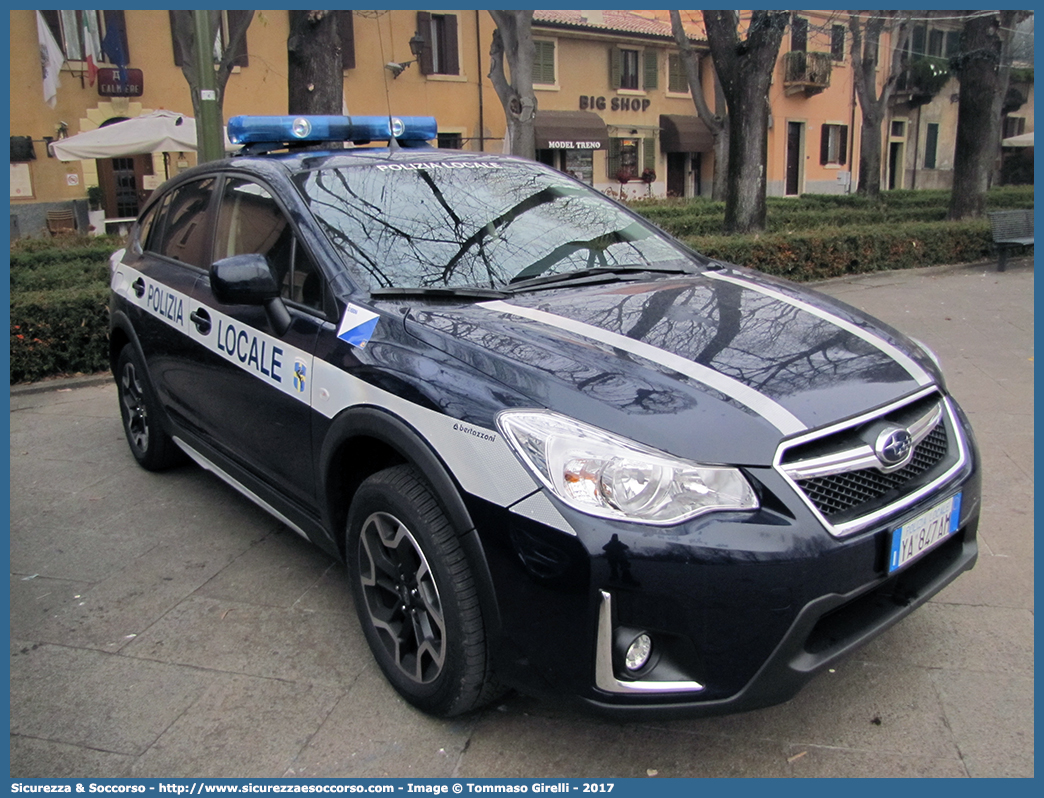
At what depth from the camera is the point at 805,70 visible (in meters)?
35.6

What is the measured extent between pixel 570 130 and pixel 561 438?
29.5 m

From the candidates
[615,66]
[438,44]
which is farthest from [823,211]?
[615,66]

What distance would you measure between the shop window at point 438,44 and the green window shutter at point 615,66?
6.63 metres

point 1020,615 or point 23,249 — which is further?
point 23,249

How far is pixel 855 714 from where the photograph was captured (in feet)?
8.95

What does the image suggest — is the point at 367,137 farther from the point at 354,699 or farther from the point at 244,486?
the point at 354,699

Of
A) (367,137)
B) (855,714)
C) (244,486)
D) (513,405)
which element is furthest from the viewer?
(367,137)

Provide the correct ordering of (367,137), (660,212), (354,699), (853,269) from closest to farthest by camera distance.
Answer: (354,699) < (367,137) < (853,269) < (660,212)

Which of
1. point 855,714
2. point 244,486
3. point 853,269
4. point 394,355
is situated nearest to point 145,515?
point 244,486

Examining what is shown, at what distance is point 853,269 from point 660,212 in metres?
7.59

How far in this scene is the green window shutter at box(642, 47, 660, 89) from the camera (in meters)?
32.7

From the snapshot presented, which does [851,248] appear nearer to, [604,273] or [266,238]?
[604,273]

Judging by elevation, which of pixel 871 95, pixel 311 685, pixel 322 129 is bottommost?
A: pixel 311 685

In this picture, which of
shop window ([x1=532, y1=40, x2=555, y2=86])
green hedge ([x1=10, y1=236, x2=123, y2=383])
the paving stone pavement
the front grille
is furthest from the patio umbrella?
the front grille
